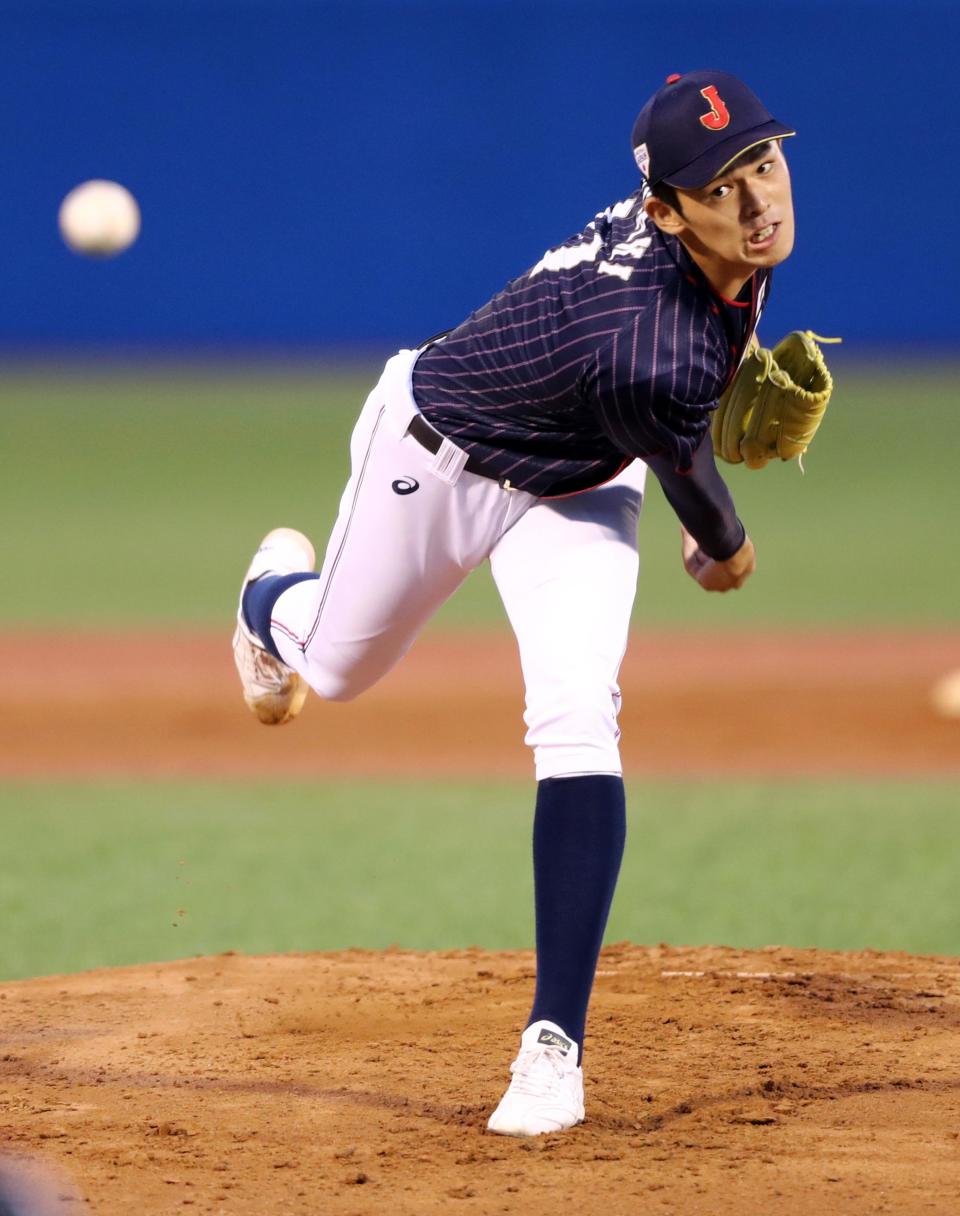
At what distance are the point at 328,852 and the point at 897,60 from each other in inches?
586

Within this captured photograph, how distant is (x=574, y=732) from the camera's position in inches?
112

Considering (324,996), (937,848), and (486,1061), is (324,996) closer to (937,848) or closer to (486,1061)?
(486,1061)

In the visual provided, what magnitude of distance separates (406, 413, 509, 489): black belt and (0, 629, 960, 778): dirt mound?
3954 mm

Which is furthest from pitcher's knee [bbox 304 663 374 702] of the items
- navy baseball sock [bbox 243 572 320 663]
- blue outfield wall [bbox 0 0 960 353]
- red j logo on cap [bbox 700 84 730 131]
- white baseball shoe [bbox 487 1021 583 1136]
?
blue outfield wall [bbox 0 0 960 353]

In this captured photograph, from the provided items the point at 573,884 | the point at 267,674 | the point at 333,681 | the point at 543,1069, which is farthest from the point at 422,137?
the point at 543,1069

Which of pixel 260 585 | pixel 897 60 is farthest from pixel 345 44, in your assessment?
pixel 260 585

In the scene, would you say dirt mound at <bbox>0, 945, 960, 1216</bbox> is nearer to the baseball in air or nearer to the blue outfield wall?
the baseball in air

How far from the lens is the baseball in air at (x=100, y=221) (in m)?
4.61

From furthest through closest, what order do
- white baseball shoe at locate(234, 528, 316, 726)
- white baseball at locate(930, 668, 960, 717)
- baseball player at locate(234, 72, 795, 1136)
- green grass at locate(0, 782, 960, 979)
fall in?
white baseball at locate(930, 668, 960, 717), green grass at locate(0, 782, 960, 979), white baseball shoe at locate(234, 528, 316, 726), baseball player at locate(234, 72, 795, 1136)

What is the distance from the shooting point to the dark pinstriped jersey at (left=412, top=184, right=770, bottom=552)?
269cm

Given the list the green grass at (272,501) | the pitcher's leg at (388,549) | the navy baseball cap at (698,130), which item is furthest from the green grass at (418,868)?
the green grass at (272,501)

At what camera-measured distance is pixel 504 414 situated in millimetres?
3025

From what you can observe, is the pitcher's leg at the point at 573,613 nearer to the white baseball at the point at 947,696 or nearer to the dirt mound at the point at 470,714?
the dirt mound at the point at 470,714

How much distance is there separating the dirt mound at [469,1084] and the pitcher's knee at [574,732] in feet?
1.94
